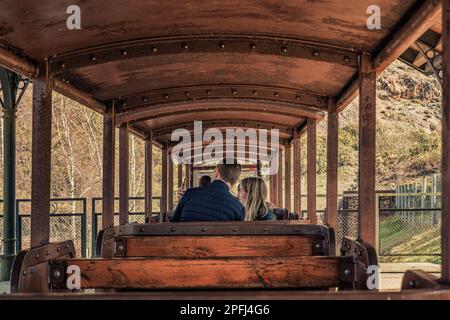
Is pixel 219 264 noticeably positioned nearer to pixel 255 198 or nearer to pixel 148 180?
pixel 255 198

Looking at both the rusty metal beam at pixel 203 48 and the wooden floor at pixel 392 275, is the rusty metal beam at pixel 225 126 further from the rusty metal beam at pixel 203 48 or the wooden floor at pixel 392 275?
the rusty metal beam at pixel 203 48

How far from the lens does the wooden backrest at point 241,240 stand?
4.44 meters

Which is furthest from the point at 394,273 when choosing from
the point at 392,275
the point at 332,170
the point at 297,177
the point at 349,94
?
the point at 349,94

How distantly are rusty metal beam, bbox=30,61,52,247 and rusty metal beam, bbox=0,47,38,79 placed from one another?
0.05 m

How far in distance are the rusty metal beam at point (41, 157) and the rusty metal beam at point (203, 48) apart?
22cm

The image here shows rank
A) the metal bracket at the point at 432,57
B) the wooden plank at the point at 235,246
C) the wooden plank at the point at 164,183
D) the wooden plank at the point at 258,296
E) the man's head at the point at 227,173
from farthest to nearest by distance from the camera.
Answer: the wooden plank at the point at 164,183 < the metal bracket at the point at 432,57 < the man's head at the point at 227,173 < the wooden plank at the point at 235,246 < the wooden plank at the point at 258,296

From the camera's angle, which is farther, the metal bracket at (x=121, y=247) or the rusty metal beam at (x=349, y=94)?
the rusty metal beam at (x=349, y=94)

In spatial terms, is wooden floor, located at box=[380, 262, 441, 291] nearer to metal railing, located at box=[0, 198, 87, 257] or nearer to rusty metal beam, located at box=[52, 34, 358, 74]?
rusty metal beam, located at box=[52, 34, 358, 74]

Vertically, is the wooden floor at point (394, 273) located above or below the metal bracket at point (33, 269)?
below

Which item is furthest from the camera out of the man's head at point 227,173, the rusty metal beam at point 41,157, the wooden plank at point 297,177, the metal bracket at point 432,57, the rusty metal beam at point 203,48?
the wooden plank at point 297,177

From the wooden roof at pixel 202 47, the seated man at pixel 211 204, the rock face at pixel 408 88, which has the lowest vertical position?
the seated man at pixel 211 204

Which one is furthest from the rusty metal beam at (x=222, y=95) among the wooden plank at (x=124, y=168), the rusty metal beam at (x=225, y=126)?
the rusty metal beam at (x=225, y=126)

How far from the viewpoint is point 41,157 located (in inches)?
180
